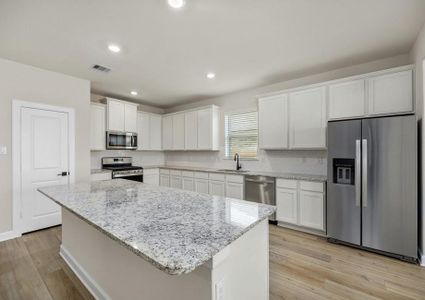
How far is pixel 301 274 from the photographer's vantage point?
7.10 feet

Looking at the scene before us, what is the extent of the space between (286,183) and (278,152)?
789 millimetres

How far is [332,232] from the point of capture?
2.85 metres

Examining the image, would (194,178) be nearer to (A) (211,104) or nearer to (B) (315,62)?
(A) (211,104)

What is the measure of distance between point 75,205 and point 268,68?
125 inches

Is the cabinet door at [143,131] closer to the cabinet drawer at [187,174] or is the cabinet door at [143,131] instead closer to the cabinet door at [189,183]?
the cabinet drawer at [187,174]

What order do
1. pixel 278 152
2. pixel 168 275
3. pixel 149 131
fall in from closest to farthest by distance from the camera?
pixel 168 275
pixel 278 152
pixel 149 131

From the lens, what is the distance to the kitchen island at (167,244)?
96 cm

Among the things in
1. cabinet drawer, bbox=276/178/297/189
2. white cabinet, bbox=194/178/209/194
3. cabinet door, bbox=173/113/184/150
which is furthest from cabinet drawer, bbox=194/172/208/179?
cabinet drawer, bbox=276/178/297/189

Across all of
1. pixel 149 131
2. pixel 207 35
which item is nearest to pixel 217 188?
pixel 149 131

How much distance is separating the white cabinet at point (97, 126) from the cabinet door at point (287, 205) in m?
3.76

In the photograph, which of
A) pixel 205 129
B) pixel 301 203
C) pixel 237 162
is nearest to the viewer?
pixel 301 203

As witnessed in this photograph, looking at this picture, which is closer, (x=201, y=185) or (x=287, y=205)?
(x=287, y=205)

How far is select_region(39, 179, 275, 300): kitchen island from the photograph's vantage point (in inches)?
37.9

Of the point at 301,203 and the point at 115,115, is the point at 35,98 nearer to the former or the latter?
the point at 115,115
